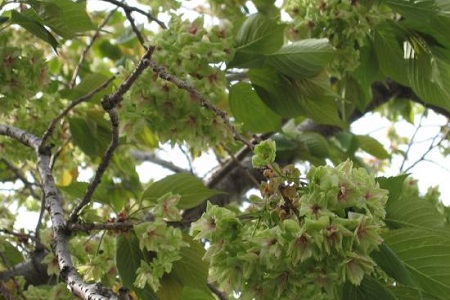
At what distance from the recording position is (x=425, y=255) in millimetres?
1577

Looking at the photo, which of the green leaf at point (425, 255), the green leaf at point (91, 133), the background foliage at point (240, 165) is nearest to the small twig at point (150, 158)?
the background foliage at point (240, 165)

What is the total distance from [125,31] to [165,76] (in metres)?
2.24

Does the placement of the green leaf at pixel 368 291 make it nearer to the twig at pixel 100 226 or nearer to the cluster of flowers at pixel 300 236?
the cluster of flowers at pixel 300 236

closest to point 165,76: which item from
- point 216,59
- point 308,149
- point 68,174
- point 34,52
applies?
point 216,59

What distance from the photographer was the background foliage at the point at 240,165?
4.59 ft

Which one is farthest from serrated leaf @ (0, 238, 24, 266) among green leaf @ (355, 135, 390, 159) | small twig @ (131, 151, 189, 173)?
small twig @ (131, 151, 189, 173)

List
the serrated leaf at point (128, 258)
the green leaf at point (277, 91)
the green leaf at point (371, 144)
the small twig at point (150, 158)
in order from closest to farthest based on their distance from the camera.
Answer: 1. the serrated leaf at point (128, 258)
2. the green leaf at point (277, 91)
3. the green leaf at point (371, 144)
4. the small twig at point (150, 158)

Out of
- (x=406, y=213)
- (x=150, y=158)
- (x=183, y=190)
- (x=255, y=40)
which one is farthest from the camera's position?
(x=150, y=158)

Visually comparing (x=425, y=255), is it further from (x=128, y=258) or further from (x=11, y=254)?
(x=11, y=254)

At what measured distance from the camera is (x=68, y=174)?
363 cm

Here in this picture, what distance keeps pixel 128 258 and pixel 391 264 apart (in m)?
0.72

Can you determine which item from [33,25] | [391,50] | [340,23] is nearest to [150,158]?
[391,50]

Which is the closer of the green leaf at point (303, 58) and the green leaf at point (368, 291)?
the green leaf at point (368, 291)

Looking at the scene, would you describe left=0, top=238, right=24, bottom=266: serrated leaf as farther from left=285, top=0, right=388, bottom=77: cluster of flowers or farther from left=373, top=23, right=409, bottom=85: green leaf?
left=373, top=23, right=409, bottom=85: green leaf
